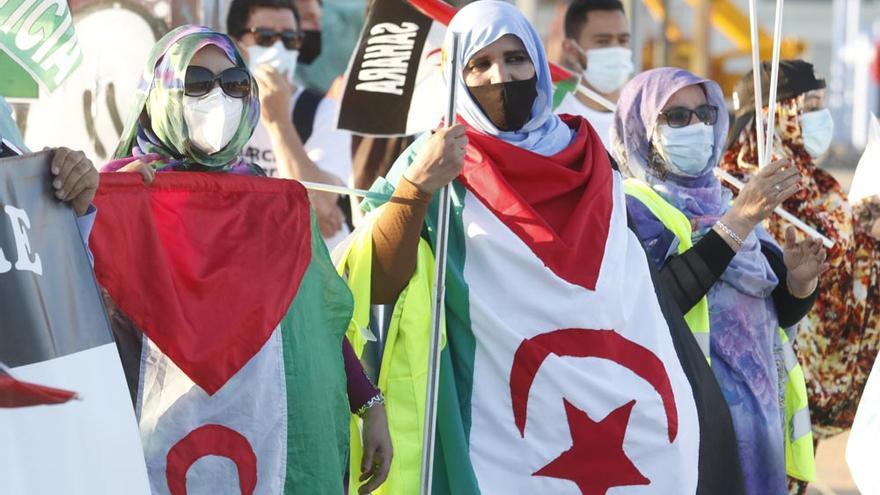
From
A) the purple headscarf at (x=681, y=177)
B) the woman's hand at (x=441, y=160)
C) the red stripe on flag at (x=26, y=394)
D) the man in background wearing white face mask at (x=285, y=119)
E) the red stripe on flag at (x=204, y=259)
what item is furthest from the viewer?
the man in background wearing white face mask at (x=285, y=119)

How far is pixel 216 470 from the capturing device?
11.5 feet

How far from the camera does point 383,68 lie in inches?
252

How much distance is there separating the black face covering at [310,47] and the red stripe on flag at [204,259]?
3.40 meters

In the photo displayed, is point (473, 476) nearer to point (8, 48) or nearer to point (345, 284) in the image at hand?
point (345, 284)

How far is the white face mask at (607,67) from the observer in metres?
7.39

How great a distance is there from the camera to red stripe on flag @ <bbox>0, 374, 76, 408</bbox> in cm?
296

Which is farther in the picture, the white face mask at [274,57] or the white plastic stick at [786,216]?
the white face mask at [274,57]

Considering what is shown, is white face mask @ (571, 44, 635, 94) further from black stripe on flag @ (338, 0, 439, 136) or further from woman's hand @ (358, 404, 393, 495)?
woman's hand @ (358, 404, 393, 495)

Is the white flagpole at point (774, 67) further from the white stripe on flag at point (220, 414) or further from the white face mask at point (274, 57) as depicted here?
the white face mask at point (274, 57)

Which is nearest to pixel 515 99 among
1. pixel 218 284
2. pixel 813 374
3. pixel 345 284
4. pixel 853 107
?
pixel 345 284

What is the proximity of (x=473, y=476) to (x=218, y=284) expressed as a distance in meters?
0.78

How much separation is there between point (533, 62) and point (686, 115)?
699mm

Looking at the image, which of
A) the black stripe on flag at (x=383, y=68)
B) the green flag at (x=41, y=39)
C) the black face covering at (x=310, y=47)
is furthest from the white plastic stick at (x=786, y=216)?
the black face covering at (x=310, y=47)

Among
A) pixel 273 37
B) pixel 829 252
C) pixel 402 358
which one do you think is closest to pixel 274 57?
pixel 273 37
